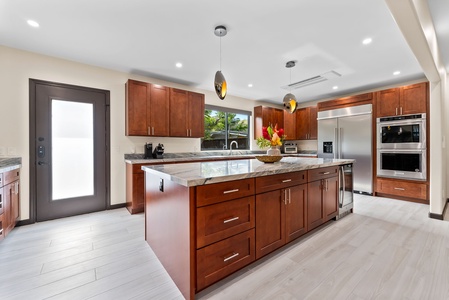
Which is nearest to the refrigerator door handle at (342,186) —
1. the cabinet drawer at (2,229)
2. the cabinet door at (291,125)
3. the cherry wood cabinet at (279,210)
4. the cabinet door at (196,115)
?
the cherry wood cabinet at (279,210)

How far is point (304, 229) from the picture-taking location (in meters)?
2.34

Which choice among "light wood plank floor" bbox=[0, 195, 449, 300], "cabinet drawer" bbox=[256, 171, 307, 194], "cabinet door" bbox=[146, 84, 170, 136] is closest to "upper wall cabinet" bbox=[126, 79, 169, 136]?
"cabinet door" bbox=[146, 84, 170, 136]

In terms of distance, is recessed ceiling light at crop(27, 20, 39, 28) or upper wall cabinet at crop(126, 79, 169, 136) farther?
upper wall cabinet at crop(126, 79, 169, 136)

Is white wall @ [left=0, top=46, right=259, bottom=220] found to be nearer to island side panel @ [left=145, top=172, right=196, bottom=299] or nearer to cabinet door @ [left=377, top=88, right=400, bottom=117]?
island side panel @ [left=145, top=172, right=196, bottom=299]

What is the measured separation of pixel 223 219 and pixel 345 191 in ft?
8.16

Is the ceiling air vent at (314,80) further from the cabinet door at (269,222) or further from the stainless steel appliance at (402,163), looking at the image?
the cabinet door at (269,222)

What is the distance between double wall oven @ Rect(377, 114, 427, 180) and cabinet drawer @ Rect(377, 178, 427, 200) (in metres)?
0.14

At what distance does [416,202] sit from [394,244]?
2.47 meters

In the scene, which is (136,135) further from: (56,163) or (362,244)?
(362,244)

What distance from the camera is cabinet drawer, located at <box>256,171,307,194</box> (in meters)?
1.83

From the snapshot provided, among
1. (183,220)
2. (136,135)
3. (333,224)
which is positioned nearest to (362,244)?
(333,224)

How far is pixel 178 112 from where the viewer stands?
4129 mm

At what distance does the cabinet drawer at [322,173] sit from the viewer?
8.00 ft

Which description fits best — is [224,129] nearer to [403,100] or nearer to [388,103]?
[388,103]
